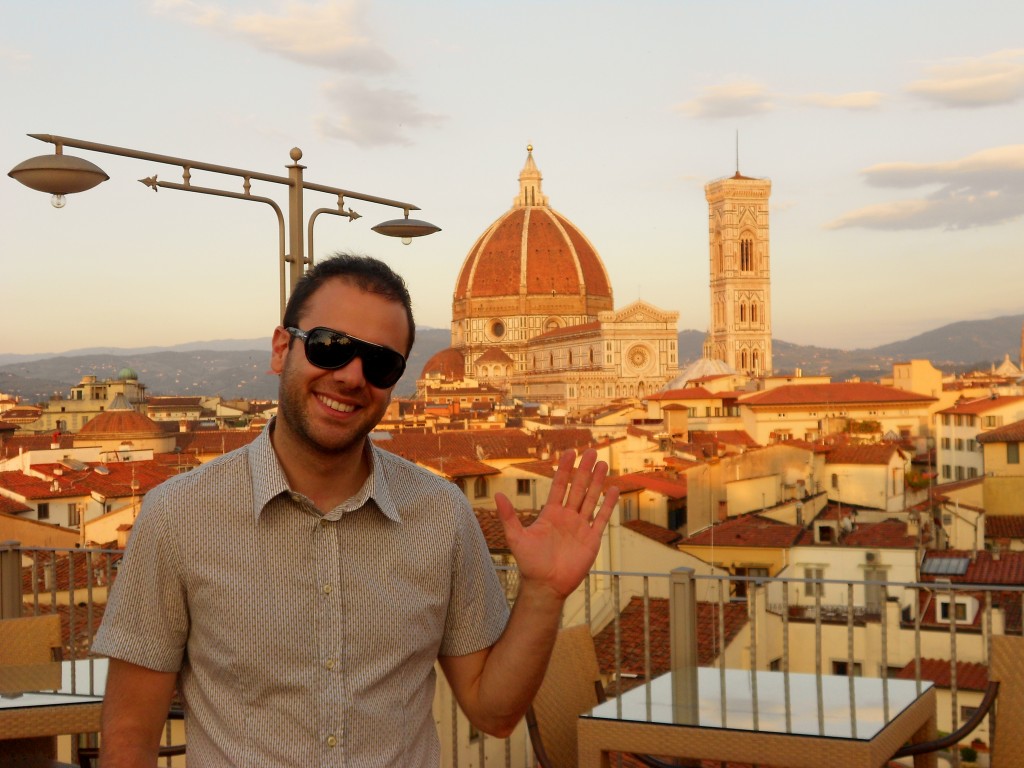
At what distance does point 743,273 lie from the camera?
113m

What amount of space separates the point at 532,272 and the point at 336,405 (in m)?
133

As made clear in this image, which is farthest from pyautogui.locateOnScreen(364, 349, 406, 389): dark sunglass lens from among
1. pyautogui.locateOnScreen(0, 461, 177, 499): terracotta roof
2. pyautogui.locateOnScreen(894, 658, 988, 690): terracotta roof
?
pyautogui.locateOnScreen(0, 461, 177, 499): terracotta roof

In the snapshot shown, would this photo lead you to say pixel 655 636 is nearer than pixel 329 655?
No

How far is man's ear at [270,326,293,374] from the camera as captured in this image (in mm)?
2143

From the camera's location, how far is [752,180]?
112 meters

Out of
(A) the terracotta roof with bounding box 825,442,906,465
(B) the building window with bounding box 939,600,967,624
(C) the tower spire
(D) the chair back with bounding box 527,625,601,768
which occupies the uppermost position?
(C) the tower spire

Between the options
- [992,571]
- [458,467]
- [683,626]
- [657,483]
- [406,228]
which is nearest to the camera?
[683,626]

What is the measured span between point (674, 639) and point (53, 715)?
78.0 inches

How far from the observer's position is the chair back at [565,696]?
3.64 metres

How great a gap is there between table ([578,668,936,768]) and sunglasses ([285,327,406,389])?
1650 mm

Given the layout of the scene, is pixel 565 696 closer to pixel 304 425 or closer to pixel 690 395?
pixel 304 425

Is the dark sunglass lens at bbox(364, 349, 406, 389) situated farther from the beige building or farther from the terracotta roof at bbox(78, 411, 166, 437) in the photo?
the beige building

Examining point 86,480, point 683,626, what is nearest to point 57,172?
point 683,626

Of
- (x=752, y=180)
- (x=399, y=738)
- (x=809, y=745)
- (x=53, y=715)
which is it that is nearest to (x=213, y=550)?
(x=399, y=738)
